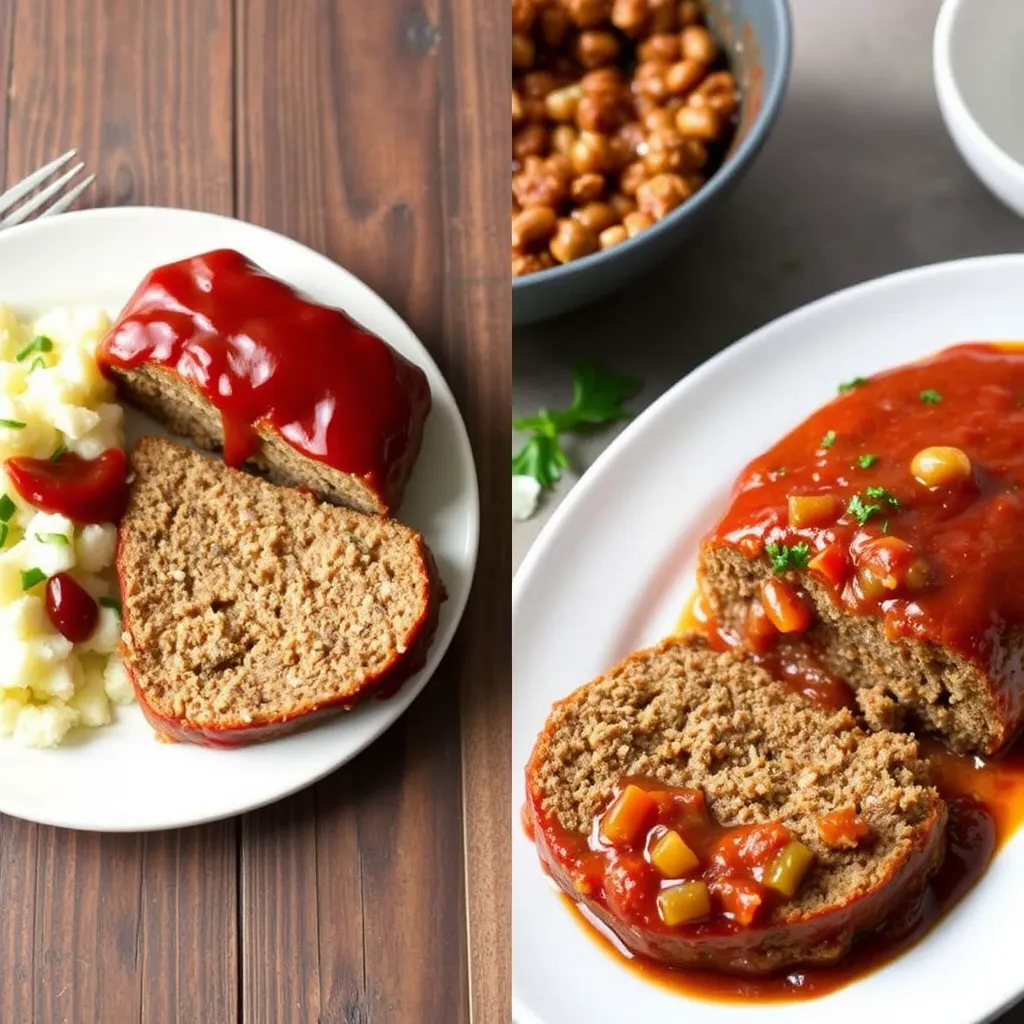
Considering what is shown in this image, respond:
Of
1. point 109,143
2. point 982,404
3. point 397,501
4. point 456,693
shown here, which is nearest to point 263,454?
point 397,501

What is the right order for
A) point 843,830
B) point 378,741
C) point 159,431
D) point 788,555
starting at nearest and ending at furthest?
point 843,830 → point 788,555 → point 378,741 → point 159,431

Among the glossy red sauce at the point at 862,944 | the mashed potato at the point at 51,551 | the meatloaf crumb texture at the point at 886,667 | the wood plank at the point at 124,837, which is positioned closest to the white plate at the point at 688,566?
the glossy red sauce at the point at 862,944

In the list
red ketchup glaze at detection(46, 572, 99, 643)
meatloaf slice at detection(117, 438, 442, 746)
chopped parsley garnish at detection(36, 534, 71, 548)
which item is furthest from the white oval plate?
chopped parsley garnish at detection(36, 534, 71, 548)

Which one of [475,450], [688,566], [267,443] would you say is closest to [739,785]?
[688,566]

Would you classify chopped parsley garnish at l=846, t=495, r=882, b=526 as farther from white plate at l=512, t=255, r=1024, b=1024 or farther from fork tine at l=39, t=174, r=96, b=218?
fork tine at l=39, t=174, r=96, b=218

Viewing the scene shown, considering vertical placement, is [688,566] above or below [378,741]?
above

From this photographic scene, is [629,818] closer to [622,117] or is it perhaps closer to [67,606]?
[67,606]

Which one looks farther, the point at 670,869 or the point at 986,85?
the point at 986,85

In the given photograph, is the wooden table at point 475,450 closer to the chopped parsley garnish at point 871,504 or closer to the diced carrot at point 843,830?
the diced carrot at point 843,830
